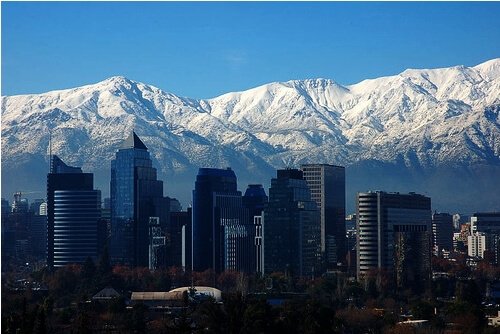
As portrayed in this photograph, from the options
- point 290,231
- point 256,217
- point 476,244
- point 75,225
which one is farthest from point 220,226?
point 476,244

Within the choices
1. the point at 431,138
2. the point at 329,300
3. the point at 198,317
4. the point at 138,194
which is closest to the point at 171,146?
the point at 431,138

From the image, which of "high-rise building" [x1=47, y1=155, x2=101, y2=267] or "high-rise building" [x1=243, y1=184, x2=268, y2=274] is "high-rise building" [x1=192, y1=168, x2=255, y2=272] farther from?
"high-rise building" [x1=47, y1=155, x2=101, y2=267]

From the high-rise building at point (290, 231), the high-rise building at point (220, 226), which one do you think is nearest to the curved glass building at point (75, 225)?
the high-rise building at point (220, 226)

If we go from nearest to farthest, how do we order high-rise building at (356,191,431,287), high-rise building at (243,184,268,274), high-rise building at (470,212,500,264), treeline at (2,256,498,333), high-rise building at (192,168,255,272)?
treeline at (2,256,498,333)
high-rise building at (356,191,431,287)
high-rise building at (243,184,268,274)
high-rise building at (192,168,255,272)
high-rise building at (470,212,500,264)

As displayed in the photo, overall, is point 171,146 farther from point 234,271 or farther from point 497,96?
point 234,271

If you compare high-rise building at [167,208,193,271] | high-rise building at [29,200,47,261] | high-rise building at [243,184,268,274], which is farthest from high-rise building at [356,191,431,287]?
high-rise building at [29,200,47,261]

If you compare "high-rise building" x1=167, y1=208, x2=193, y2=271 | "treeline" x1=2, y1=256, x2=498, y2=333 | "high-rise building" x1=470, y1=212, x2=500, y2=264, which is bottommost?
"treeline" x1=2, y1=256, x2=498, y2=333

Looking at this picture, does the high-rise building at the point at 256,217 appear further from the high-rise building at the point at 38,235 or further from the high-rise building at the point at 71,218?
the high-rise building at the point at 38,235
